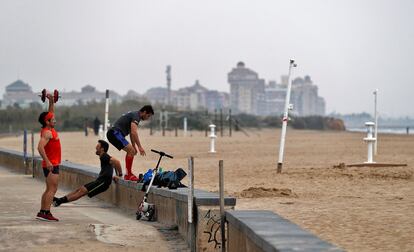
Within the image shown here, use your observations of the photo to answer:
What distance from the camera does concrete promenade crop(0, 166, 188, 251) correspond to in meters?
11.6

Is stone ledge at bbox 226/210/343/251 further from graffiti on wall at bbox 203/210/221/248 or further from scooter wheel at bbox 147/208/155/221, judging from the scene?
scooter wheel at bbox 147/208/155/221

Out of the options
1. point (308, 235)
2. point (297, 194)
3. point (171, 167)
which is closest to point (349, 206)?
point (297, 194)

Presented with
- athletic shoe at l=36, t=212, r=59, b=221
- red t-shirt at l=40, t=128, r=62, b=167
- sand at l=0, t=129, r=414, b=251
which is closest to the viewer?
sand at l=0, t=129, r=414, b=251

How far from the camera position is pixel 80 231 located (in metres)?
12.8

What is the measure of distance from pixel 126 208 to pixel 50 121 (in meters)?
2.65

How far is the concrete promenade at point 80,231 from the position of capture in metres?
11.6

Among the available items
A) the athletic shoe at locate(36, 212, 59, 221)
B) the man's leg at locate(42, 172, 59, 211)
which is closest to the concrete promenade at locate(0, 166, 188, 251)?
the athletic shoe at locate(36, 212, 59, 221)

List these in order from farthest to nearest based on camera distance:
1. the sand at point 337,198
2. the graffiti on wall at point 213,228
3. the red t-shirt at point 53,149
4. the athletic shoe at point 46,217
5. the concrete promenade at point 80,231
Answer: the red t-shirt at point 53,149
the athletic shoe at point 46,217
the sand at point 337,198
the concrete promenade at point 80,231
the graffiti on wall at point 213,228

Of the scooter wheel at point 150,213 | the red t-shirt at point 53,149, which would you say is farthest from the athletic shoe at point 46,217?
the scooter wheel at point 150,213

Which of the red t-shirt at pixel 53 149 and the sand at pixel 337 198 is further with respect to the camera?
the red t-shirt at pixel 53 149

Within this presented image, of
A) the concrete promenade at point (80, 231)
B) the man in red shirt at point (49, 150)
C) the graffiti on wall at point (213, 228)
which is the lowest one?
the concrete promenade at point (80, 231)

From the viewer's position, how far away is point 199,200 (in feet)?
37.2

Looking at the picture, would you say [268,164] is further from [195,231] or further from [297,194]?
[195,231]

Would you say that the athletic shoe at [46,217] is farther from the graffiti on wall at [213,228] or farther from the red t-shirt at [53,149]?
the graffiti on wall at [213,228]
